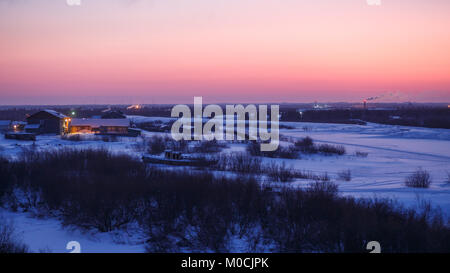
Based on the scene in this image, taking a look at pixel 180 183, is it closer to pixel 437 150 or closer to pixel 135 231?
pixel 135 231

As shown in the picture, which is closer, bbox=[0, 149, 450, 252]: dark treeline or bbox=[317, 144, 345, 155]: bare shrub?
bbox=[0, 149, 450, 252]: dark treeline

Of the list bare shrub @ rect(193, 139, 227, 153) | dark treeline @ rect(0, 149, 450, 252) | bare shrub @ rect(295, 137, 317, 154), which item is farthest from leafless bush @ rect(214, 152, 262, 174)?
bare shrub @ rect(295, 137, 317, 154)

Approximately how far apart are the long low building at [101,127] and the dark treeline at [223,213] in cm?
2535

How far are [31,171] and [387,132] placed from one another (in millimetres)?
33926

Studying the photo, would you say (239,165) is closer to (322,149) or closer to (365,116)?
(322,149)

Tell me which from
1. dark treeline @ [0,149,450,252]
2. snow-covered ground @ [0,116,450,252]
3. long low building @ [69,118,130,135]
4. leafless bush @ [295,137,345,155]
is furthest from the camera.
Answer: long low building @ [69,118,130,135]

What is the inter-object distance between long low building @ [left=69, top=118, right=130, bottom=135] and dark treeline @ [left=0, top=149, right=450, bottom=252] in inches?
998

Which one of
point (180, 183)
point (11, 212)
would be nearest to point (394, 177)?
point (180, 183)

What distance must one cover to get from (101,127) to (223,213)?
105ft

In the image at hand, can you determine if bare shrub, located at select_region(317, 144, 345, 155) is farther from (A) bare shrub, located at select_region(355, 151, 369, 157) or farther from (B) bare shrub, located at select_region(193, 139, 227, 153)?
(B) bare shrub, located at select_region(193, 139, 227, 153)

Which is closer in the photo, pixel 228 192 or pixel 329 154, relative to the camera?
pixel 228 192

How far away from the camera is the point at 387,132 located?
3722 centimetres

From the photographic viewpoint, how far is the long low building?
123 ft

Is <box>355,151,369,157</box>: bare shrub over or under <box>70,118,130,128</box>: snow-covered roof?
under
